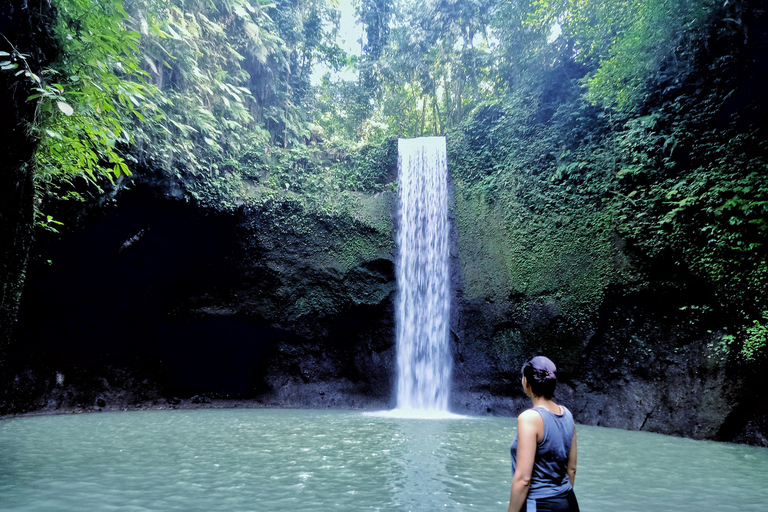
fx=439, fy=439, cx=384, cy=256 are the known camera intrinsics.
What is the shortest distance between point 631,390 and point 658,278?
7.64ft

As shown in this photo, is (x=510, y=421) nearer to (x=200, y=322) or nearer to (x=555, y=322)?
(x=555, y=322)

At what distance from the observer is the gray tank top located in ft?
6.53

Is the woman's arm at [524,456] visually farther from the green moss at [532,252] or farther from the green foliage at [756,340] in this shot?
the green moss at [532,252]

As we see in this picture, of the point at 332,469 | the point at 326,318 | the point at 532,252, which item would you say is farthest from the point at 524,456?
the point at 326,318

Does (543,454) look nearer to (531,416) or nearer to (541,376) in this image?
(531,416)

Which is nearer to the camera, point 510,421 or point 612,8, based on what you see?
point 510,421

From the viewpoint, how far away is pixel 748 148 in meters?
7.67

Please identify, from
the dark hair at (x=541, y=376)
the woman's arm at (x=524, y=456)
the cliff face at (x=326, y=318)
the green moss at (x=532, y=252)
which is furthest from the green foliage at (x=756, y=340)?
the woman's arm at (x=524, y=456)

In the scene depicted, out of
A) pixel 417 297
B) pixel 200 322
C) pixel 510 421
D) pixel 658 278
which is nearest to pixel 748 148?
pixel 658 278

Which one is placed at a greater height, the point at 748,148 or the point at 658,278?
the point at 748,148

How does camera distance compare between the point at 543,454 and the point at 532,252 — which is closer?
the point at 543,454

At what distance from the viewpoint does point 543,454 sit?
202 centimetres

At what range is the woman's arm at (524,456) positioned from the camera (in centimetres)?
192

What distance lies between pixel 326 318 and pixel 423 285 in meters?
2.94
